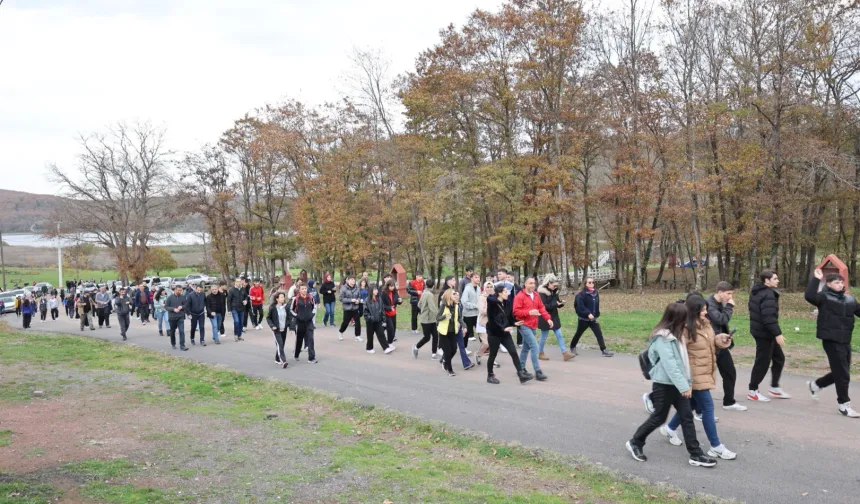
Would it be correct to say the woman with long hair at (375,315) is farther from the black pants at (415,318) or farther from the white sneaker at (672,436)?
the white sneaker at (672,436)

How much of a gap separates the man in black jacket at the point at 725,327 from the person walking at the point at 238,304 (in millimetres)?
12675

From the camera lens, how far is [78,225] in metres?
47.1

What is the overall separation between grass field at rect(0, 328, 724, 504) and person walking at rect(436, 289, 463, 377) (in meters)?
2.35

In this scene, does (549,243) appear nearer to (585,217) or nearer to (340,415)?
(585,217)

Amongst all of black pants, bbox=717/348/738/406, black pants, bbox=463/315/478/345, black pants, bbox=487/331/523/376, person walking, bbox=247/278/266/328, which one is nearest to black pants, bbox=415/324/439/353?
black pants, bbox=463/315/478/345

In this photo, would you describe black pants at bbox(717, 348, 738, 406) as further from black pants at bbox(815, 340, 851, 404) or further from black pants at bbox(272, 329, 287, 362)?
black pants at bbox(272, 329, 287, 362)

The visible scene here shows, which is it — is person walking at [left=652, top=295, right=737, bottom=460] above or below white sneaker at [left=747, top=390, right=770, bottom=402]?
above

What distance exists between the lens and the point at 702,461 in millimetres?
5648

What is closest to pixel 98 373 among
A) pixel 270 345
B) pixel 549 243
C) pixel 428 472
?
pixel 270 345

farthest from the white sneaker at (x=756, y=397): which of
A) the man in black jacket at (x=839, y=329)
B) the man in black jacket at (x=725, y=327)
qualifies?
the man in black jacket at (x=839, y=329)

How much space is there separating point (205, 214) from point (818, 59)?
36912 mm

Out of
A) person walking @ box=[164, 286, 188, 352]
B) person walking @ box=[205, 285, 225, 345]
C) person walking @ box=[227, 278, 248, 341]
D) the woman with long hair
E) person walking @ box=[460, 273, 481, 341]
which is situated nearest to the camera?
person walking @ box=[460, 273, 481, 341]

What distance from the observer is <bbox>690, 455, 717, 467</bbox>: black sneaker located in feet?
18.5

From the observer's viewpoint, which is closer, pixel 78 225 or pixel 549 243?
pixel 549 243
